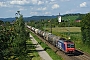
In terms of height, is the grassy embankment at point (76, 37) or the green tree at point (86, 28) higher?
the green tree at point (86, 28)

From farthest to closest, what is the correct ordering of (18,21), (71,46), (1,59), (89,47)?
(89,47), (18,21), (71,46), (1,59)

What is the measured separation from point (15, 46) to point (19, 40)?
1.73m

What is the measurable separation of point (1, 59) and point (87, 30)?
157 feet

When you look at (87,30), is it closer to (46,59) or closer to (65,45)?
(65,45)

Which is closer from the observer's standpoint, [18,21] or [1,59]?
[1,59]

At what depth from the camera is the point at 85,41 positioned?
70.1 metres

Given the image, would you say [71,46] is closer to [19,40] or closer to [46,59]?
[46,59]

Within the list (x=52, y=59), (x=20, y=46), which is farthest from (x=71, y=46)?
(x=20, y=46)

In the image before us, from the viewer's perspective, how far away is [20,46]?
47906mm

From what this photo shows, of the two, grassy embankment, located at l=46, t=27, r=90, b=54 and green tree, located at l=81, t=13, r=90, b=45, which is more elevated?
green tree, located at l=81, t=13, r=90, b=45

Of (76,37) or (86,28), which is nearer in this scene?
(86,28)

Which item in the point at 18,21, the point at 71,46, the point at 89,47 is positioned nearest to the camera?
the point at 71,46

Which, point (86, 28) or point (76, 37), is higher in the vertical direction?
point (86, 28)

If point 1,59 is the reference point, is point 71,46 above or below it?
below
